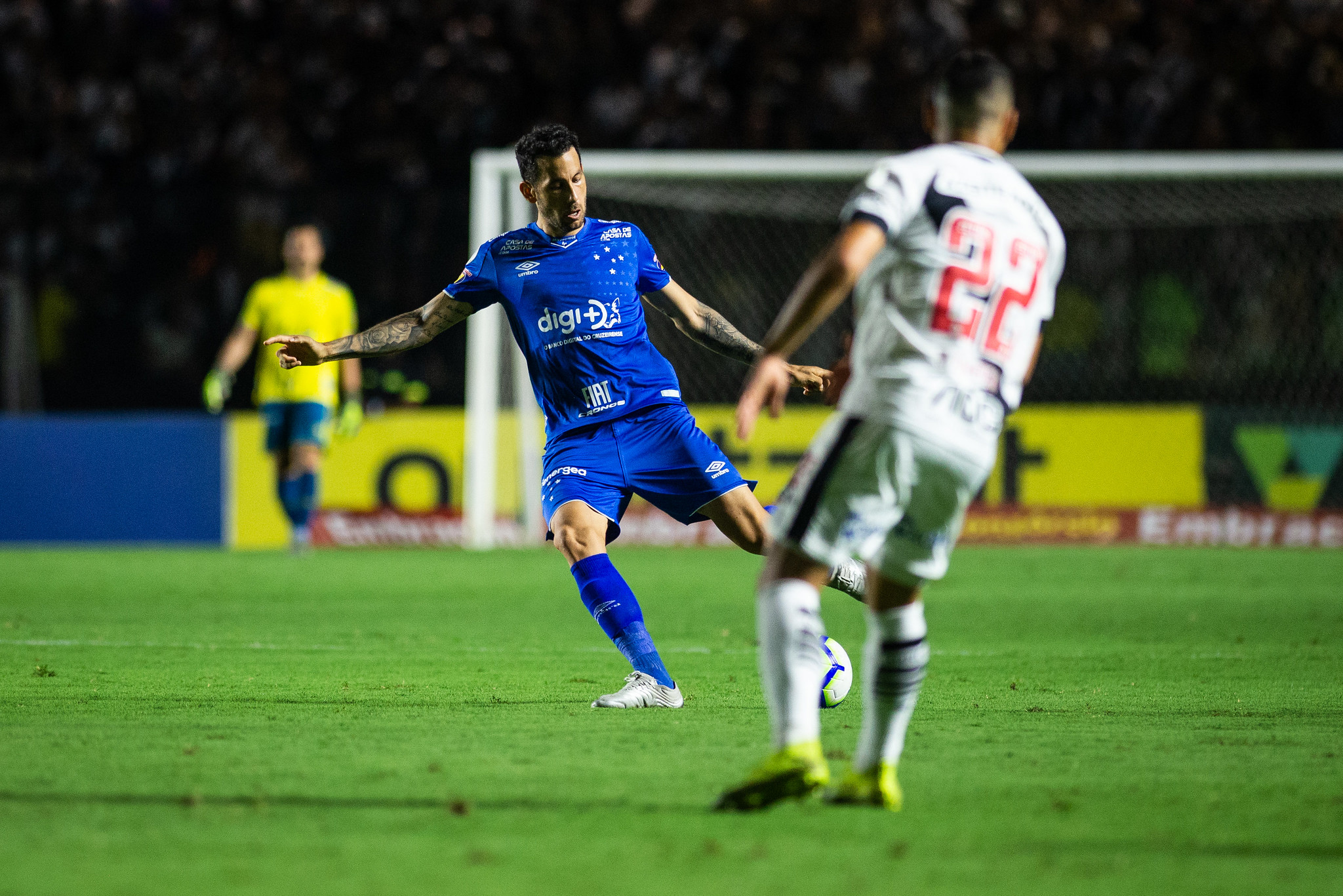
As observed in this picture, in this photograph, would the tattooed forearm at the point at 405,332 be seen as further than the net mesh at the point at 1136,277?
No

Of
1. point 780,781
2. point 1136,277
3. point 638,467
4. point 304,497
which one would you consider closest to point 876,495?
point 780,781

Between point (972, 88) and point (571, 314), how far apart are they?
238 centimetres

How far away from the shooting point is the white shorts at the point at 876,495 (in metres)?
3.75

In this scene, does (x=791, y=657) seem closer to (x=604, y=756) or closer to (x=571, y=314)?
(x=604, y=756)

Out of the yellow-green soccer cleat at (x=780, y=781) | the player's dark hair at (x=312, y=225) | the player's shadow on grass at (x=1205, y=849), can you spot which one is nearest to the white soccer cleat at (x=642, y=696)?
the yellow-green soccer cleat at (x=780, y=781)

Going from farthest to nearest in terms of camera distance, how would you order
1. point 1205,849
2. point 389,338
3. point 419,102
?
point 419,102, point 389,338, point 1205,849

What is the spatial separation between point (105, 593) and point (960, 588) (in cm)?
522

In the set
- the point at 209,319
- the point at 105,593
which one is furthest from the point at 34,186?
the point at 105,593

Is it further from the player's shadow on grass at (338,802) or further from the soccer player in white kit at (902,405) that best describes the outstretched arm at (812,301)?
the player's shadow on grass at (338,802)

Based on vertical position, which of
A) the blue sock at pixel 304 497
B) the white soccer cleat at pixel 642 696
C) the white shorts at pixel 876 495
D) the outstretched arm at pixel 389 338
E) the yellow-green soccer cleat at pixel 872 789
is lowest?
the blue sock at pixel 304 497

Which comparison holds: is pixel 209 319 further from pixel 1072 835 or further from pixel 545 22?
pixel 1072 835

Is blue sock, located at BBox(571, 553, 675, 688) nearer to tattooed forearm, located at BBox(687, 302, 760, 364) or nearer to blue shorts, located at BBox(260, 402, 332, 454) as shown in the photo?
tattooed forearm, located at BBox(687, 302, 760, 364)

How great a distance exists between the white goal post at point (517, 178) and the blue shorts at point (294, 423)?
1361 mm

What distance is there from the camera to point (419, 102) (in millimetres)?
17328
